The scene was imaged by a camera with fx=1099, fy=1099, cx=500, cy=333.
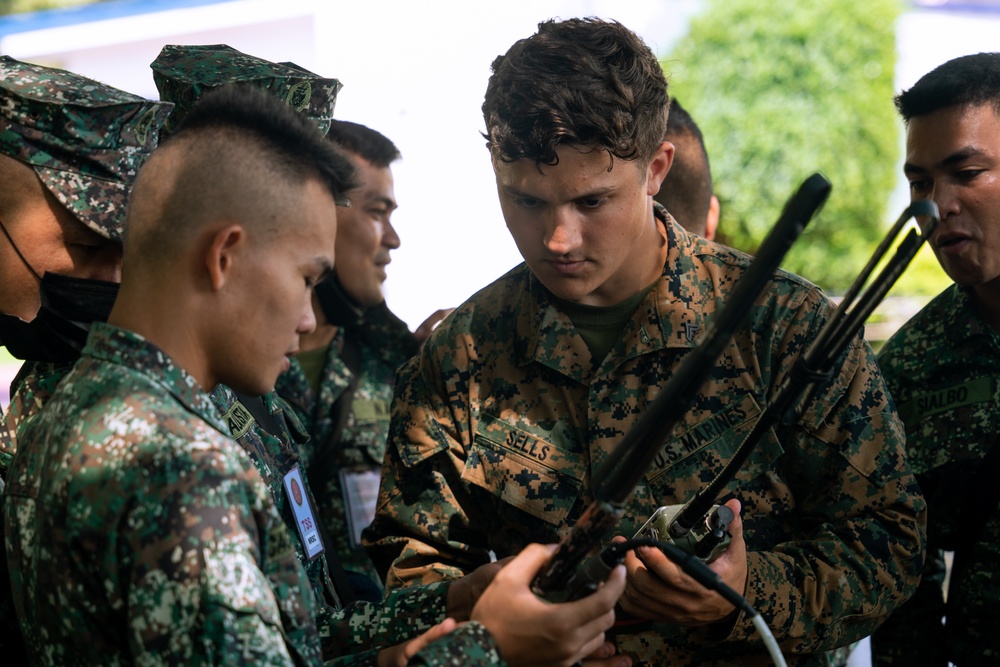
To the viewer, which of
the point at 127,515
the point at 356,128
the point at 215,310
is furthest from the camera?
the point at 356,128

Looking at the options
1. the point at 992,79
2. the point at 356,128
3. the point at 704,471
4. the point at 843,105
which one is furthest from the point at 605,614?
the point at 843,105

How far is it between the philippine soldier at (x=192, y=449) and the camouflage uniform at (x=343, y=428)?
1796 mm

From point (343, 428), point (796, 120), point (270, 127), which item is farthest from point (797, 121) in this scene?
point (270, 127)

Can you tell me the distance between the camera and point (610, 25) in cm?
283

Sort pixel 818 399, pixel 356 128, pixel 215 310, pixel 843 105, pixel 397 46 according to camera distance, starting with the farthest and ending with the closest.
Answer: pixel 843 105 < pixel 397 46 < pixel 356 128 < pixel 818 399 < pixel 215 310

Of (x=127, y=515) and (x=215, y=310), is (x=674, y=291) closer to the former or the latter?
(x=215, y=310)

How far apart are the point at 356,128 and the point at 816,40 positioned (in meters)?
9.98

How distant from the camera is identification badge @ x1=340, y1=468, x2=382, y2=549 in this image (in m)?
3.92

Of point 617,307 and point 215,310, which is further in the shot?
point 617,307

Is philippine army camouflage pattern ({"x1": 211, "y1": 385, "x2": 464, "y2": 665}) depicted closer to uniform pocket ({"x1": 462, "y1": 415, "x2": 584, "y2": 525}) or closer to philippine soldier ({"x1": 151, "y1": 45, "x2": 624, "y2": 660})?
philippine soldier ({"x1": 151, "y1": 45, "x2": 624, "y2": 660})

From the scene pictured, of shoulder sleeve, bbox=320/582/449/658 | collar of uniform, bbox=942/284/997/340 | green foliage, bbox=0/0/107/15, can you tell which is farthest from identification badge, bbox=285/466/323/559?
green foliage, bbox=0/0/107/15

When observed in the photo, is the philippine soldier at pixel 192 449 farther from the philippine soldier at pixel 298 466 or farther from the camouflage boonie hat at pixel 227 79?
the camouflage boonie hat at pixel 227 79

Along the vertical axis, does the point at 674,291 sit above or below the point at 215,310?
above

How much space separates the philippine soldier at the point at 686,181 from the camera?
167 inches
